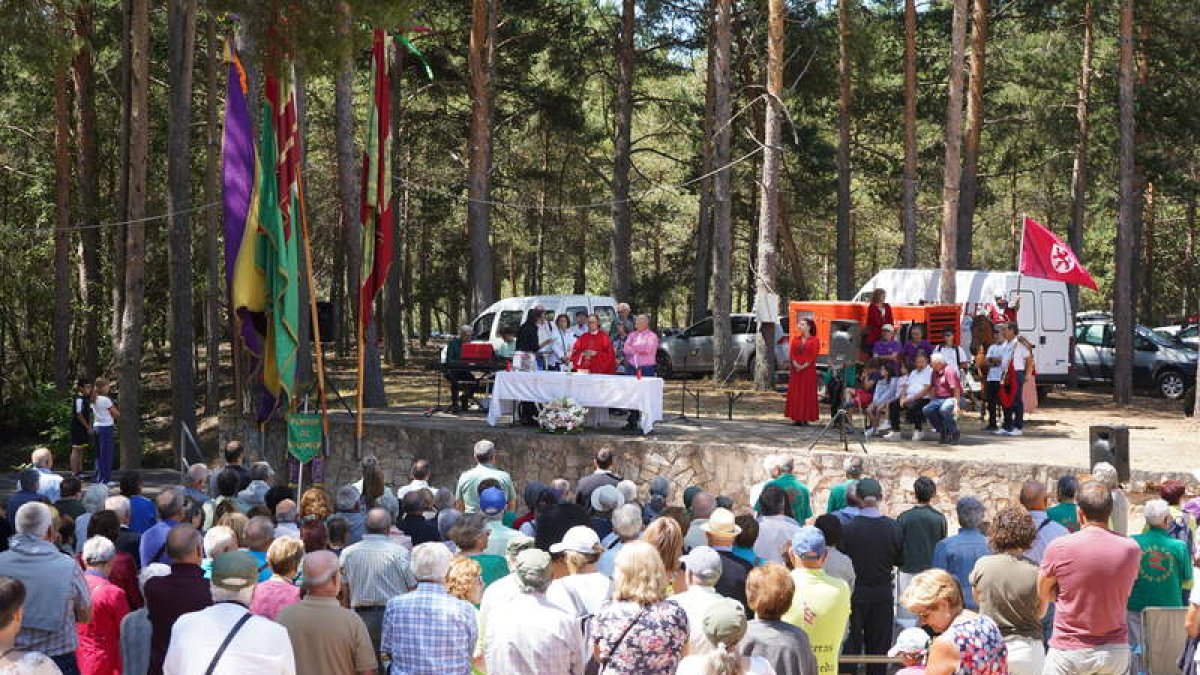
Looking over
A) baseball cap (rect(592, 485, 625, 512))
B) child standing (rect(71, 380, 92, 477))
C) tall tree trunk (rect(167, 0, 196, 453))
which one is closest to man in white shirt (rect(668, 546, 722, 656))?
baseball cap (rect(592, 485, 625, 512))

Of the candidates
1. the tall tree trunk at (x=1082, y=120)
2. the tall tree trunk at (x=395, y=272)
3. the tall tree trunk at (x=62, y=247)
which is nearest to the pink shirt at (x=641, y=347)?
the tall tree trunk at (x=395, y=272)

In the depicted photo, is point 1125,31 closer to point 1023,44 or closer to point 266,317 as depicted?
point 1023,44

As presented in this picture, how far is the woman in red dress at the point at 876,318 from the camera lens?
1977 cm

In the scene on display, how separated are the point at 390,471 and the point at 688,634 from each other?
14.4m

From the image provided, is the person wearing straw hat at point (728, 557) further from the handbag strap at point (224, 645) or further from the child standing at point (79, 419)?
the child standing at point (79, 419)

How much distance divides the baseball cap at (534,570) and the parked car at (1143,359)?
23.6 metres

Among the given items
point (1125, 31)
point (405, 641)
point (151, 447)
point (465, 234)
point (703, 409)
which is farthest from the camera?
point (465, 234)

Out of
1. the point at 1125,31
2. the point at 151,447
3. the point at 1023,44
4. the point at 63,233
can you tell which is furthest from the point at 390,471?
the point at 1023,44

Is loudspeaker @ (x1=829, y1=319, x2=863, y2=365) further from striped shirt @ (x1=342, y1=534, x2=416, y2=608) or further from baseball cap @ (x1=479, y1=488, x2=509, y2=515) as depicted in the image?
striped shirt @ (x1=342, y1=534, x2=416, y2=608)

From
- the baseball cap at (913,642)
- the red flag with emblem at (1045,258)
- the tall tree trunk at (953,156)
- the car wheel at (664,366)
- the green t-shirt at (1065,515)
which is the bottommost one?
the baseball cap at (913,642)

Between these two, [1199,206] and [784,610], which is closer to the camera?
[784,610]

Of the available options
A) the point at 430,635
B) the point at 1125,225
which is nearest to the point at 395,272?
the point at 1125,225

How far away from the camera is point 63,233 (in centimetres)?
2870

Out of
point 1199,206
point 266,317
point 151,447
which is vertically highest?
point 1199,206
